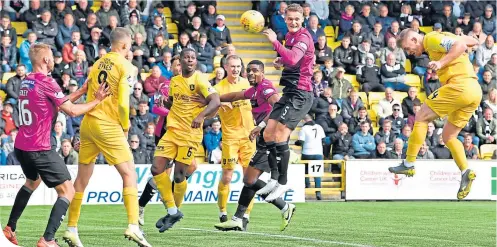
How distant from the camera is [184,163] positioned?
14547mm

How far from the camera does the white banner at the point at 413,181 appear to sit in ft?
82.4

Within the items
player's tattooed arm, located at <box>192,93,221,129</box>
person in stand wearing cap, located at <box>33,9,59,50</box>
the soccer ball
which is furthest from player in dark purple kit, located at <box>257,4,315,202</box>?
person in stand wearing cap, located at <box>33,9,59,50</box>

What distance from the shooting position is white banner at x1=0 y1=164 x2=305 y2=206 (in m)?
22.0

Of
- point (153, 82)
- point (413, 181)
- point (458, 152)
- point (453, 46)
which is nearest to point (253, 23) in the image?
point (453, 46)

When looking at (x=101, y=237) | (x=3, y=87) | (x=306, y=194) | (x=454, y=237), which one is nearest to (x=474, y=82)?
(x=454, y=237)

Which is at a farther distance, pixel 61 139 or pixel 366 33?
pixel 366 33

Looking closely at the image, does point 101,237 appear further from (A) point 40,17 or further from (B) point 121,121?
(A) point 40,17

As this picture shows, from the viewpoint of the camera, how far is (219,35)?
90.2 ft

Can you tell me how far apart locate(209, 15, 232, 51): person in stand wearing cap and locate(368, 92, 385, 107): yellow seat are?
163 inches

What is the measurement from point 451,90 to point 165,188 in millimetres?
4097

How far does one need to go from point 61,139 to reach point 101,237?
376 inches

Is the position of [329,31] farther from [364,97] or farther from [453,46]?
[453,46]

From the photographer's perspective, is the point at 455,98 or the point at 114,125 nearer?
the point at 114,125

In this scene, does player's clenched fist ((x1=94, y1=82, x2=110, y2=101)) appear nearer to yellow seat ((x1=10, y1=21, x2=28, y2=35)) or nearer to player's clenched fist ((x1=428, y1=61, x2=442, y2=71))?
player's clenched fist ((x1=428, y1=61, x2=442, y2=71))
